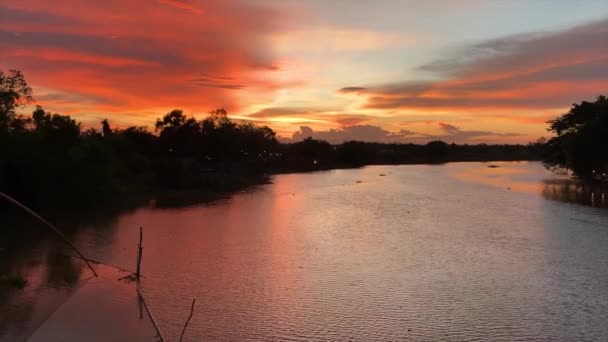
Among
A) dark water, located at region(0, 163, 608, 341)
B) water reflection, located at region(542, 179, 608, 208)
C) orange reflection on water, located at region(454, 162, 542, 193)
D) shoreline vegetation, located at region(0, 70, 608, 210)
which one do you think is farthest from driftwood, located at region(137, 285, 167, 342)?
orange reflection on water, located at region(454, 162, 542, 193)

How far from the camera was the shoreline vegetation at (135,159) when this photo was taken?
33344mm

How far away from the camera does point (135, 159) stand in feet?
190

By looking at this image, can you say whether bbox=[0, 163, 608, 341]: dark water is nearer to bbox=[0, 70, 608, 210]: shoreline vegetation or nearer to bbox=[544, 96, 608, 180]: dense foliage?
bbox=[0, 70, 608, 210]: shoreline vegetation

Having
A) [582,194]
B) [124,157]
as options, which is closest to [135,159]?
[124,157]

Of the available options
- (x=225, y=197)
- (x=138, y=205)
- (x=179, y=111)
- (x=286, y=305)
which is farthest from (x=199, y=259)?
(x=179, y=111)

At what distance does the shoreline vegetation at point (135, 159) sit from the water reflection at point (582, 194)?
191cm

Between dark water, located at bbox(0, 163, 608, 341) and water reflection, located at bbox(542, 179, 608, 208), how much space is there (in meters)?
5.31

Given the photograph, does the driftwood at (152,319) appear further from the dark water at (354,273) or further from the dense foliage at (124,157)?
the dense foliage at (124,157)

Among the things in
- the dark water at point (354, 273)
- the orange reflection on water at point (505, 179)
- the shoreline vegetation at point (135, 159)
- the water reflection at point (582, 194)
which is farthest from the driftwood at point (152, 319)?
the orange reflection on water at point (505, 179)

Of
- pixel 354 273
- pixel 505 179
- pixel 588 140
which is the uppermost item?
pixel 588 140

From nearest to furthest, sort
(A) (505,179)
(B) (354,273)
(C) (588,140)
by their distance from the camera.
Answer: (B) (354,273) → (C) (588,140) → (A) (505,179)

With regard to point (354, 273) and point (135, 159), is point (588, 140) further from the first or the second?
point (135, 159)

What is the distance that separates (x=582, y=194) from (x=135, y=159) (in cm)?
4514

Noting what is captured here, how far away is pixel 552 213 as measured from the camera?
104 ft
